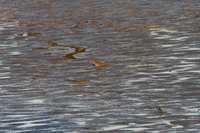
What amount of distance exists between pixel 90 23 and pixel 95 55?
5515 millimetres

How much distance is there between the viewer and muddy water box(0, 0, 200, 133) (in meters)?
6.53

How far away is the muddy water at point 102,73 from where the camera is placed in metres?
6.53

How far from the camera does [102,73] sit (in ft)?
31.3

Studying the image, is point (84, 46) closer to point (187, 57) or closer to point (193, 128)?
point (187, 57)

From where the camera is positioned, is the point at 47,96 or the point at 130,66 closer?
the point at 47,96

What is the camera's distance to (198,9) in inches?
757

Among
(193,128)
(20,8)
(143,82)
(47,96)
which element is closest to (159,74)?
(143,82)

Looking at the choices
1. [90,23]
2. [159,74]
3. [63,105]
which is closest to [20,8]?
[90,23]

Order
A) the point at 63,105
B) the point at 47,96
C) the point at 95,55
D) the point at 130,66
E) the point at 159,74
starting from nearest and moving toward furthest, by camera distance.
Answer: the point at 63,105, the point at 47,96, the point at 159,74, the point at 130,66, the point at 95,55

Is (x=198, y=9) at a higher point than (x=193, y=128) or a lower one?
lower

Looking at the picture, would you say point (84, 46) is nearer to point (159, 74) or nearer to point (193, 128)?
point (159, 74)

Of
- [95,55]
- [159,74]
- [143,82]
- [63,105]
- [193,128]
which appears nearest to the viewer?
[193,128]

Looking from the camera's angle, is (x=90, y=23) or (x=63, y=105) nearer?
(x=63, y=105)

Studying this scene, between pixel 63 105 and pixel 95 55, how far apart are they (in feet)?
13.6
